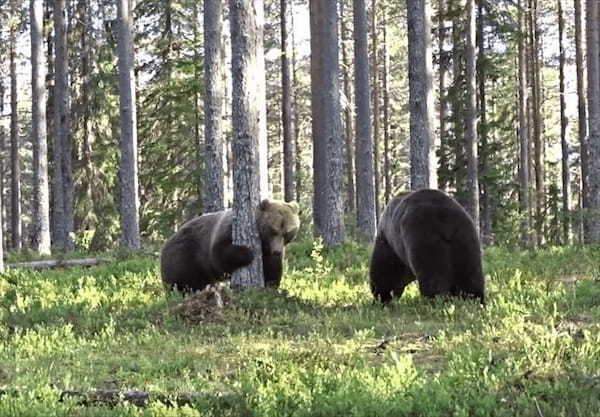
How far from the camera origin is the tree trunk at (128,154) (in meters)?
20.4

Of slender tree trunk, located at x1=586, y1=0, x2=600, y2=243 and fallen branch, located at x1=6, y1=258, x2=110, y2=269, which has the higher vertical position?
slender tree trunk, located at x1=586, y1=0, x2=600, y2=243

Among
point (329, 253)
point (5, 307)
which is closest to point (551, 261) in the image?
point (329, 253)

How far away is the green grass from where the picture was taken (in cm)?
575

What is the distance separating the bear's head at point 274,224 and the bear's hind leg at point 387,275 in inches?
57.0

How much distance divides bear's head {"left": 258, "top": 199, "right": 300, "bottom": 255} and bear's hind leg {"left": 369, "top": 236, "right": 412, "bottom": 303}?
145cm

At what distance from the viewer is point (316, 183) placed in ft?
73.8

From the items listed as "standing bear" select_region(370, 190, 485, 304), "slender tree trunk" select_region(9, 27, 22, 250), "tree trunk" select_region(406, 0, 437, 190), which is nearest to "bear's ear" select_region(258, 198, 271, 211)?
"standing bear" select_region(370, 190, 485, 304)

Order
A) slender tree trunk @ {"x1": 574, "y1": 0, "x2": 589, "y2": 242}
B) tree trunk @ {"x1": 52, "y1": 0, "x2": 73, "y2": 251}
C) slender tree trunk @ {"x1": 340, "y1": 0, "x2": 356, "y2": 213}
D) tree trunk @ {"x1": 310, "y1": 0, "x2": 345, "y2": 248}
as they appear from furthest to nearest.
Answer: slender tree trunk @ {"x1": 340, "y1": 0, "x2": 356, "y2": 213} < slender tree trunk @ {"x1": 574, "y1": 0, "x2": 589, "y2": 242} < tree trunk @ {"x1": 52, "y1": 0, "x2": 73, "y2": 251} < tree trunk @ {"x1": 310, "y1": 0, "x2": 345, "y2": 248}

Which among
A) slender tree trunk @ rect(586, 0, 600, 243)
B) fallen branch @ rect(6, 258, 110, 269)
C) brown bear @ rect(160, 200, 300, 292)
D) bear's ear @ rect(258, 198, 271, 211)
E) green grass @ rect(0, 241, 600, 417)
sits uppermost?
slender tree trunk @ rect(586, 0, 600, 243)

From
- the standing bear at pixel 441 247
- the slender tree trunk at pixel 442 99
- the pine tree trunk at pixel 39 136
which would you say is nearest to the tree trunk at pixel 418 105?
the standing bear at pixel 441 247

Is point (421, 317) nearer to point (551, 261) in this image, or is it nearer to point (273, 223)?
point (273, 223)

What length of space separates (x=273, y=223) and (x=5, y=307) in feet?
14.3

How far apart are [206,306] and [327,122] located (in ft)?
34.0

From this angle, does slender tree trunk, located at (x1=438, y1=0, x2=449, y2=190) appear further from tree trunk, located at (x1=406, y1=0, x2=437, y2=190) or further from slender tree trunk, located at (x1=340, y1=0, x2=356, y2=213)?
tree trunk, located at (x1=406, y1=0, x2=437, y2=190)
